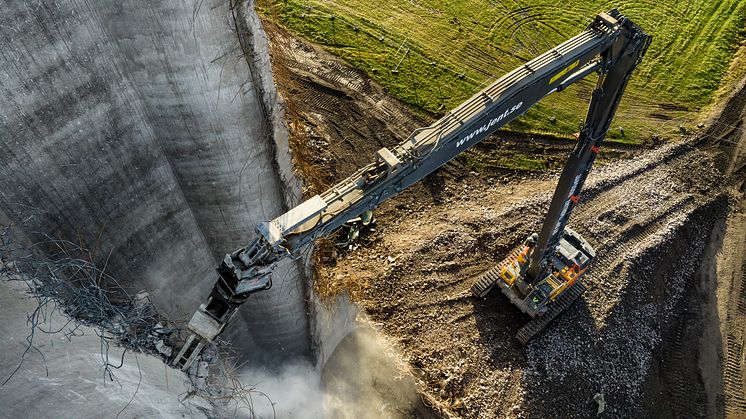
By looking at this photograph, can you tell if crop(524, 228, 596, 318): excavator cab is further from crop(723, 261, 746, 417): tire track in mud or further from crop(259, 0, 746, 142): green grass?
crop(259, 0, 746, 142): green grass

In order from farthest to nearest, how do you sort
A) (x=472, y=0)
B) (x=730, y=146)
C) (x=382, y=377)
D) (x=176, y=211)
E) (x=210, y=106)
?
1. (x=472, y=0)
2. (x=730, y=146)
3. (x=382, y=377)
4. (x=176, y=211)
5. (x=210, y=106)

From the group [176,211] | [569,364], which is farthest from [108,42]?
[569,364]

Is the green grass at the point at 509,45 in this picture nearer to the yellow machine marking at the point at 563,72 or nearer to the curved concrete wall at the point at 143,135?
the yellow machine marking at the point at 563,72

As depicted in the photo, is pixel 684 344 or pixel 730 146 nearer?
pixel 684 344

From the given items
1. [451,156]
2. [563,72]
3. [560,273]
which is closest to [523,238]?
[560,273]

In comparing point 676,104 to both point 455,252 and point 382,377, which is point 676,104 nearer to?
point 455,252

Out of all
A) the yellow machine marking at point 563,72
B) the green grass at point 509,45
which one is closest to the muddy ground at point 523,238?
the green grass at point 509,45
